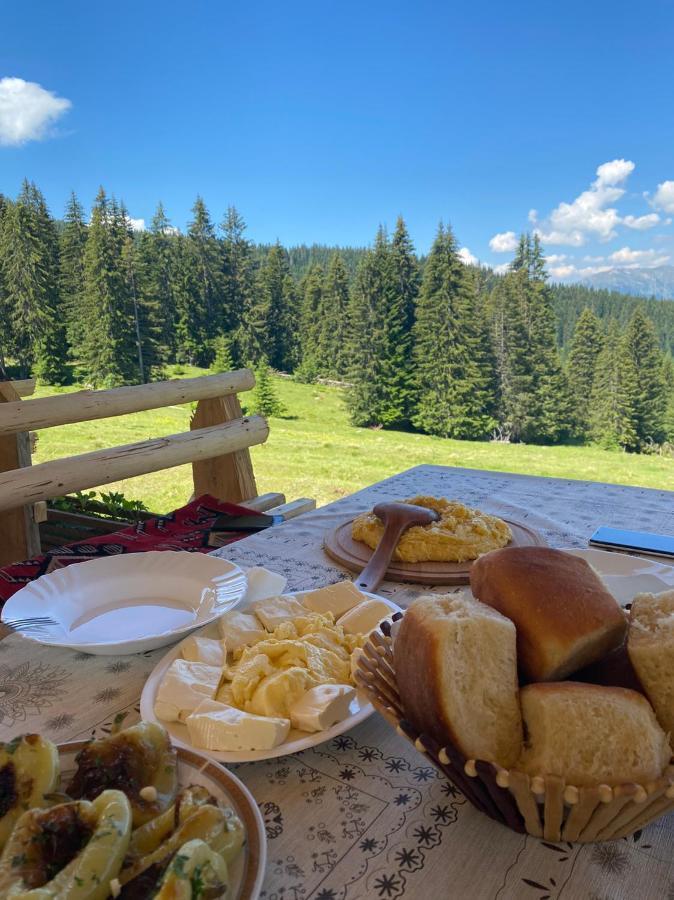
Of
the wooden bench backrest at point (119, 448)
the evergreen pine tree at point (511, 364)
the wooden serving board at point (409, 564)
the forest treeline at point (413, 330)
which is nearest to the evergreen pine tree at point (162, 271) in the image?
the forest treeline at point (413, 330)

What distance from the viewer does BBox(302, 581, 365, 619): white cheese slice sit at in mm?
913

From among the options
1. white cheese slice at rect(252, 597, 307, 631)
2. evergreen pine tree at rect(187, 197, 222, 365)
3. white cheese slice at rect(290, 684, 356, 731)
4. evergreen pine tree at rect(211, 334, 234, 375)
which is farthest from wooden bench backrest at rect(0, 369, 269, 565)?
evergreen pine tree at rect(187, 197, 222, 365)

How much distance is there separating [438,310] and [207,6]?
327 inches

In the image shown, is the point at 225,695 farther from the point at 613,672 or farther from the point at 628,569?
the point at 628,569

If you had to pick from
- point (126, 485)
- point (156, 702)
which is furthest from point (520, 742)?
point (126, 485)

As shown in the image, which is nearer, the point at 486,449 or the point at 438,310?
the point at 486,449

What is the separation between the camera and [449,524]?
1286 millimetres

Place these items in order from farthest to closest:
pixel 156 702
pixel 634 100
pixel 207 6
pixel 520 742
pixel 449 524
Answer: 1. pixel 634 100
2. pixel 207 6
3. pixel 449 524
4. pixel 156 702
5. pixel 520 742

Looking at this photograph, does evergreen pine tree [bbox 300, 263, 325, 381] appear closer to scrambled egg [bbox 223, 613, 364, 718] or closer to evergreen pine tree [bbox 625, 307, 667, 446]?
evergreen pine tree [bbox 625, 307, 667, 446]

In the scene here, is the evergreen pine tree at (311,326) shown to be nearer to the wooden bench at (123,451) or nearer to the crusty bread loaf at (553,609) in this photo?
the wooden bench at (123,451)

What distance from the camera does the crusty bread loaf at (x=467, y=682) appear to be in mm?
476

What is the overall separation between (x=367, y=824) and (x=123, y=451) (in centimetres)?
182

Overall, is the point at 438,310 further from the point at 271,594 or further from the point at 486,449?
the point at 271,594

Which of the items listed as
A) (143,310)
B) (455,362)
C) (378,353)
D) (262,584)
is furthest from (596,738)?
(378,353)
